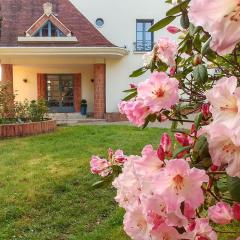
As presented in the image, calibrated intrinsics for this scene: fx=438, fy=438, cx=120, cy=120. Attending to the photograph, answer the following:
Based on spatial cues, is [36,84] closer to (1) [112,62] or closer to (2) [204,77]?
(1) [112,62]

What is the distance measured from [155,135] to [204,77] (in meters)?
10.3

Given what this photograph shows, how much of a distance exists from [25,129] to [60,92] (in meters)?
8.15

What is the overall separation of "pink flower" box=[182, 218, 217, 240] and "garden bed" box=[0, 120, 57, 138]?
11.3m

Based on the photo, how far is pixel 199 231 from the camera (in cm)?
114

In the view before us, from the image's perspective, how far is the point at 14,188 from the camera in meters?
5.96

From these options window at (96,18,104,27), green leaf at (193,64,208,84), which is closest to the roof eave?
window at (96,18,104,27)

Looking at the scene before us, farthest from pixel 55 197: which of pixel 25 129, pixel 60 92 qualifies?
pixel 60 92

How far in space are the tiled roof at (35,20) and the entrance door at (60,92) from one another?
8.15 feet

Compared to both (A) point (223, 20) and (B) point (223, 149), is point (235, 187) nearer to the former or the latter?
(B) point (223, 149)

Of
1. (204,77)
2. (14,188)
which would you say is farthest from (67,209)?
(204,77)

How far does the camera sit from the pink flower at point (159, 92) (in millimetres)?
1114

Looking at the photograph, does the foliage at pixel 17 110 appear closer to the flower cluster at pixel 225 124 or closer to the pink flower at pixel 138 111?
the pink flower at pixel 138 111

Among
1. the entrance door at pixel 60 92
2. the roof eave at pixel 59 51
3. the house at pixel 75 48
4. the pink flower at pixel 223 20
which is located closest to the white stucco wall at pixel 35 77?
the house at pixel 75 48

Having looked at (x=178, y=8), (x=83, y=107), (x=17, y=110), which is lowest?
(x=83, y=107)
